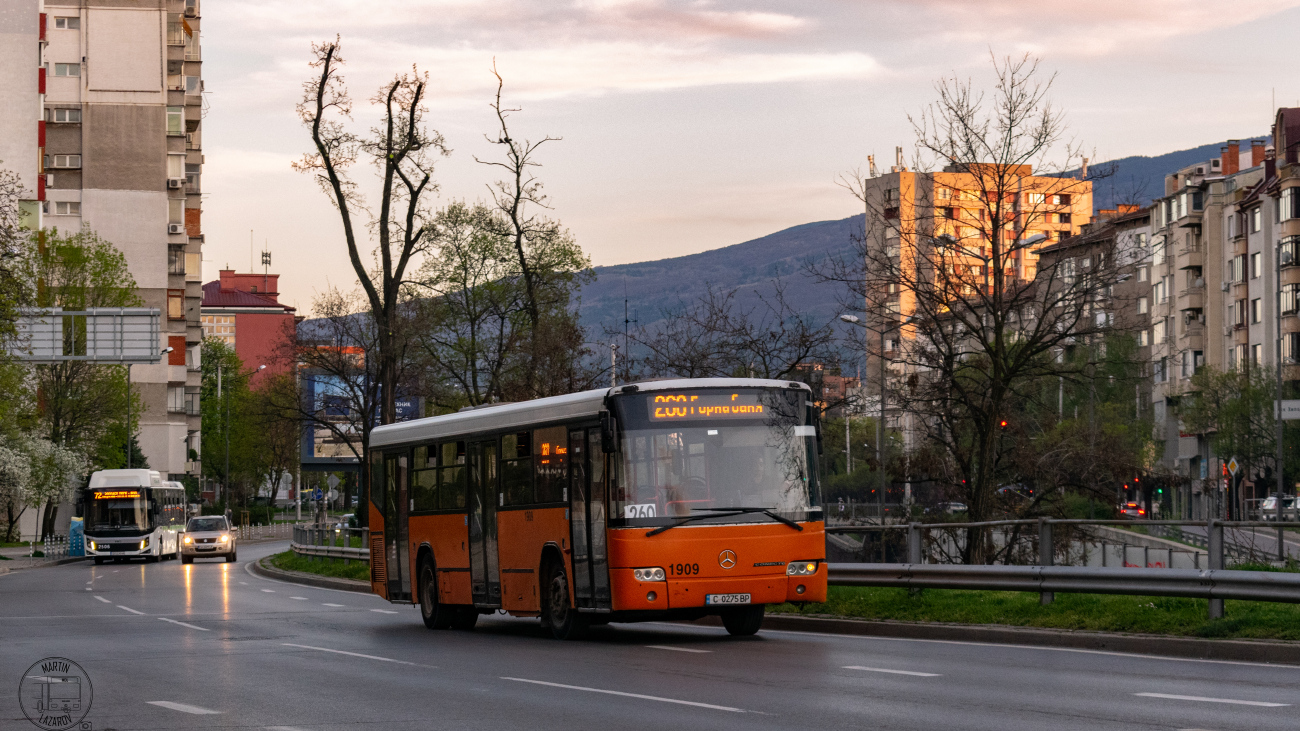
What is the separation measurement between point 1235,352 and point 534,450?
81.2 meters

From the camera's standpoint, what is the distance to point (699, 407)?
19.7 metres

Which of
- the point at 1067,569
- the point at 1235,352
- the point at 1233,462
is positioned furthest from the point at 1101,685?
the point at 1235,352

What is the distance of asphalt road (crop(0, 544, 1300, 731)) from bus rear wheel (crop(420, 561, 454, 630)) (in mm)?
589

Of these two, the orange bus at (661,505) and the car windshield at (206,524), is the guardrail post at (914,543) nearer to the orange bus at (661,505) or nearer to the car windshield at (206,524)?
the orange bus at (661,505)

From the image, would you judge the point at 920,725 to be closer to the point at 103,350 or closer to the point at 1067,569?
the point at 1067,569

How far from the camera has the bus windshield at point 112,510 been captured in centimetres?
6294

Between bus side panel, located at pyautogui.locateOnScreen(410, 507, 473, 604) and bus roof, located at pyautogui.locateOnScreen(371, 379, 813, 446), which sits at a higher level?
bus roof, located at pyautogui.locateOnScreen(371, 379, 813, 446)

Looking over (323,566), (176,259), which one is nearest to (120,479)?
(323,566)

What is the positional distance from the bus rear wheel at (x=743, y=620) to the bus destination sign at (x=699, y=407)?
92.9 inches

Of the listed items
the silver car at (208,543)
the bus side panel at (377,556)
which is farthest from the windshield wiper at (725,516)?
the silver car at (208,543)

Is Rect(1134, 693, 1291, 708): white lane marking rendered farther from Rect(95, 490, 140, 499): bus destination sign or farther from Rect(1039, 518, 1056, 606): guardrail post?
Rect(95, 490, 140, 499): bus destination sign

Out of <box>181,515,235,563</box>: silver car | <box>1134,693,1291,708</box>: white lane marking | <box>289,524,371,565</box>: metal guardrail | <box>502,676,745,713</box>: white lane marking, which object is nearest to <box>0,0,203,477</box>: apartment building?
<box>181,515,235,563</box>: silver car

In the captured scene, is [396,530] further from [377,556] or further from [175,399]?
[175,399]

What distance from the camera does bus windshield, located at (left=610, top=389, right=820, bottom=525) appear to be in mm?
19203
